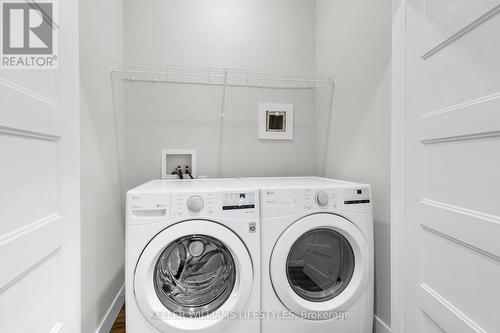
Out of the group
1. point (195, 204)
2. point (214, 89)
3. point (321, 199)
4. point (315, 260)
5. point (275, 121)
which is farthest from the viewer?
point (275, 121)

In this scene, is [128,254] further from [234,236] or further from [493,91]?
[493,91]

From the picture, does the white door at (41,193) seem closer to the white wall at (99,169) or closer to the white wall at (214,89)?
the white wall at (99,169)

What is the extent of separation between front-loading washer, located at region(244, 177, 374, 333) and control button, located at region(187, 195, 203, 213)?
12.7 inches

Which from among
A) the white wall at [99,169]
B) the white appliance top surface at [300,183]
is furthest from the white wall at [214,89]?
the white appliance top surface at [300,183]

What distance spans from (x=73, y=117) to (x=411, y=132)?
1403mm

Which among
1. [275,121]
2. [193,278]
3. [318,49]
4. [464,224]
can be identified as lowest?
[193,278]

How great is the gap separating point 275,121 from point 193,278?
54.4 inches

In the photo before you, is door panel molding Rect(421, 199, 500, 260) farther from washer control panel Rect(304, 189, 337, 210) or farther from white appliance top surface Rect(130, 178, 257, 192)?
white appliance top surface Rect(130, 178, 257, 192)

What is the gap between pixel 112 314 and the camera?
1.54m

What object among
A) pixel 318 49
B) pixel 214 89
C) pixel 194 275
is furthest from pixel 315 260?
pixel 318 49

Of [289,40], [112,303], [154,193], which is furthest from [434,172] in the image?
[112,303]
